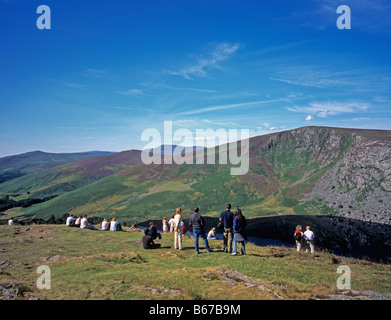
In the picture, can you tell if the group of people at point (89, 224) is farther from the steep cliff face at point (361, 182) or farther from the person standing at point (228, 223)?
the steep cliff face at point (361, 182)

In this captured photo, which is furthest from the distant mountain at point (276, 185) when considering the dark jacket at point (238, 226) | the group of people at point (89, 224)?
the dark jacket at point (238, 226)

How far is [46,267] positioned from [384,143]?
156101 mm

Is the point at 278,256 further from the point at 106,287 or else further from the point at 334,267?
the point at 106,287

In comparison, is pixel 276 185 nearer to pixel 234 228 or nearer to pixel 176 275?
pixel 234 228

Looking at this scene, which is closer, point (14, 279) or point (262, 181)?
point (14, 279)

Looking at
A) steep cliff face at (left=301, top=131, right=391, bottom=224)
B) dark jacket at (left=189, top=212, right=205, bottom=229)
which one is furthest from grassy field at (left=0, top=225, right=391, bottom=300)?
steep cliff face at (left=301, top=131, right=391, bottom=224)

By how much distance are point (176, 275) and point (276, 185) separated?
5772 inches

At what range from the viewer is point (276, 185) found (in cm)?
15012

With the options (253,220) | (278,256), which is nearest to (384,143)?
(253,220)

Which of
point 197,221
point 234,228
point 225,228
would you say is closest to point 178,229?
point 197,221

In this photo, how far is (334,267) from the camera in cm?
1605

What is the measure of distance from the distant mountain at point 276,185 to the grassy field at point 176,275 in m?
103

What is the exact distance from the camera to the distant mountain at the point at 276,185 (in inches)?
4584
